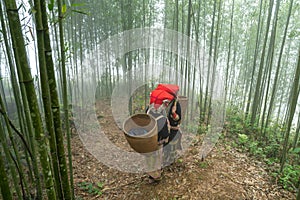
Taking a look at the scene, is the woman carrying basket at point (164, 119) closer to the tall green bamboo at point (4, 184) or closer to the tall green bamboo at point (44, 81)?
the tall green bamboo at point (44, 81)

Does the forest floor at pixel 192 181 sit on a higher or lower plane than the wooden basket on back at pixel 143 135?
lower

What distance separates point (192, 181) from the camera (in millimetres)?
2596

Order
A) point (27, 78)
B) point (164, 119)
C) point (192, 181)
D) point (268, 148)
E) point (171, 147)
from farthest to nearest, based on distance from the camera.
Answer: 1. point (268, 148)
2. point (171, 147)
3. point (192, 181)
4. point (164, 119)
5. point (27, 78)

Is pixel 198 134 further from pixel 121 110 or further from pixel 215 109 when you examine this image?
pixel 121 110

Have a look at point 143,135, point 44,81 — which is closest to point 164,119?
point 143,135

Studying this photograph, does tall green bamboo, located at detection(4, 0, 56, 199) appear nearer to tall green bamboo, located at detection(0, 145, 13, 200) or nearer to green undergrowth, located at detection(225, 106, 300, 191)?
tall green bamboo, located at detection(0, 145, 13, 200)

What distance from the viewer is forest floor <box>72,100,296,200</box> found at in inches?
94.3

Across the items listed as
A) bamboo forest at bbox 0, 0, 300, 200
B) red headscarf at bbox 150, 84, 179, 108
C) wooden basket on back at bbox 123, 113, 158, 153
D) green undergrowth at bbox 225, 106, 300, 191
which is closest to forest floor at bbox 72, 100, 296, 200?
bamboo forest at bbox 0, 0, 300, 200

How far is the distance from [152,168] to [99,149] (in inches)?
79.0

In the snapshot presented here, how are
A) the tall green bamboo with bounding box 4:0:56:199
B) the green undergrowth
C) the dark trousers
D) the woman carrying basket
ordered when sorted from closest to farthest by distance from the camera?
the tall green bamboo with bounding box 4:0:56:199, the woman carrying basket, the green undergrowth, the dark trousers

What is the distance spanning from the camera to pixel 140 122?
7.45ft

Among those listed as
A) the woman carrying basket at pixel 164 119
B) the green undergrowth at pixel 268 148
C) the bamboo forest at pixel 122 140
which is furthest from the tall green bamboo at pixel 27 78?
the green undergrowth at pixel 268 148

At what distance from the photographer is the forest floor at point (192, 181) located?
2.40 metres

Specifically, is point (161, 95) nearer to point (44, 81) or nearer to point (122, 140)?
point (44, 81)
